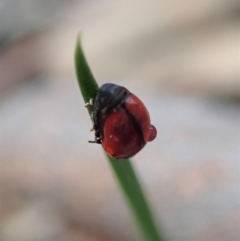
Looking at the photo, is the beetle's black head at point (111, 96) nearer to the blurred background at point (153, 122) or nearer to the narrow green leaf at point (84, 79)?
the narrow green leaf at point (84, 79)

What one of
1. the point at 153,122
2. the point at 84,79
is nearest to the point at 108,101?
the point at 84,79

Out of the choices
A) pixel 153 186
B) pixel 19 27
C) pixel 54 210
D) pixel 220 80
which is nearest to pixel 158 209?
pixel 153 186

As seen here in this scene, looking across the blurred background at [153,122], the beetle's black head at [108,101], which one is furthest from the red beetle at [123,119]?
the blurred background at [153,122]

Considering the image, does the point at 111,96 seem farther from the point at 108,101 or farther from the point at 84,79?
the point at 84,79

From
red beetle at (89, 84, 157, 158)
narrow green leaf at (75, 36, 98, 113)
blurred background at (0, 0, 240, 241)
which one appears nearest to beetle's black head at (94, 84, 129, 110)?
red beetle at (89, 84, 157, 158)

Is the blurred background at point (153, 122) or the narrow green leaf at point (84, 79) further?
the blurred background at point (153, 122)

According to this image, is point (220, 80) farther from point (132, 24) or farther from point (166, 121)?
point (132, 24)
